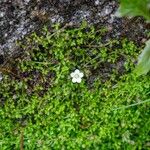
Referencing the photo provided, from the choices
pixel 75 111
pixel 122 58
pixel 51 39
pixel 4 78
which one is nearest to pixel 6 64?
pixel 4 78

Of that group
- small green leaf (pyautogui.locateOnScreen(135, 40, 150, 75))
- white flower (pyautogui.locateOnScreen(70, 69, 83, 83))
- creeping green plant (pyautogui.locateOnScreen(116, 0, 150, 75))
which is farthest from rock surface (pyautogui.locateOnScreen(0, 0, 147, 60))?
creeping green plant (pyautogui.locateOnScreen(116, 0, 150, 75))

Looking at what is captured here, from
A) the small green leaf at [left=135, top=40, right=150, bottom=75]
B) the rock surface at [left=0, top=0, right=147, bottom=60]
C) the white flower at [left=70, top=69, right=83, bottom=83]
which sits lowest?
the small green leaf at [left=135, top=40, right=150, bottom=75]

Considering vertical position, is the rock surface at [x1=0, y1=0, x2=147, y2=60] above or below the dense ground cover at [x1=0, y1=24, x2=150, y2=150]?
above

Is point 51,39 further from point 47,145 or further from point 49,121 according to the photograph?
point 47,145

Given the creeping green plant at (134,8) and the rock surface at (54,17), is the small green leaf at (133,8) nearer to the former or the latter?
the creeping green plant at (134,8)

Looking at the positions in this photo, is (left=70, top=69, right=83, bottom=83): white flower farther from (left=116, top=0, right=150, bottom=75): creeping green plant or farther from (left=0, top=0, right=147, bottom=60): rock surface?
(left=116, top=0, right=150, bottom=75): creeping green plant

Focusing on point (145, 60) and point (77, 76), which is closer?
point (145, 60)

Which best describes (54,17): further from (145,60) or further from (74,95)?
(145,60)

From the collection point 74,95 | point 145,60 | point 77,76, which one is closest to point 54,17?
point 77,76
